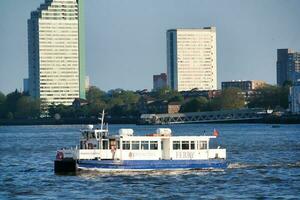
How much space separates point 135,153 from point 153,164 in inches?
52.8

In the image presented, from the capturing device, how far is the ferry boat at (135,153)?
75438 mm

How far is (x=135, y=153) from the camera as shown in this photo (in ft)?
250

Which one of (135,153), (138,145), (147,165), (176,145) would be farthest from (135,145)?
(176,145)

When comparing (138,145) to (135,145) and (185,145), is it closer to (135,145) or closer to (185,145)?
(135,145)

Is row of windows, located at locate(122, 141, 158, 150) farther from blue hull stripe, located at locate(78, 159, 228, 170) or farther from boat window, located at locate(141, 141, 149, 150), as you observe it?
blue hull stripe, located at locate(78, 159, 228, 170)

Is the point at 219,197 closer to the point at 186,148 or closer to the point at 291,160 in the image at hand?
the point at 186,148

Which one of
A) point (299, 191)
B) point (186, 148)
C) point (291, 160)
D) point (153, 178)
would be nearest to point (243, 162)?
point (291, 160)

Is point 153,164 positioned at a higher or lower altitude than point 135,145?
lower

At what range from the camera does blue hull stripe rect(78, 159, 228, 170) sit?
246 ft

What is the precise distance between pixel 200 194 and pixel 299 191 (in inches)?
222

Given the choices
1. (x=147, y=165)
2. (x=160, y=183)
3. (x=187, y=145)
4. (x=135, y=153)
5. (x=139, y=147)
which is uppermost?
(x=187, y=145)

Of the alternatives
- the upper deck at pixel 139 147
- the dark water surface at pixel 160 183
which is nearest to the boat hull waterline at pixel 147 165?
the upper deck at pixel 139 147

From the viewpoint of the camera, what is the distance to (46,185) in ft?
230

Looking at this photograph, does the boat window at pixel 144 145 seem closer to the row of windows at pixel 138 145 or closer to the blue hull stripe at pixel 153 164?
the row of windows at pixel 138 145
